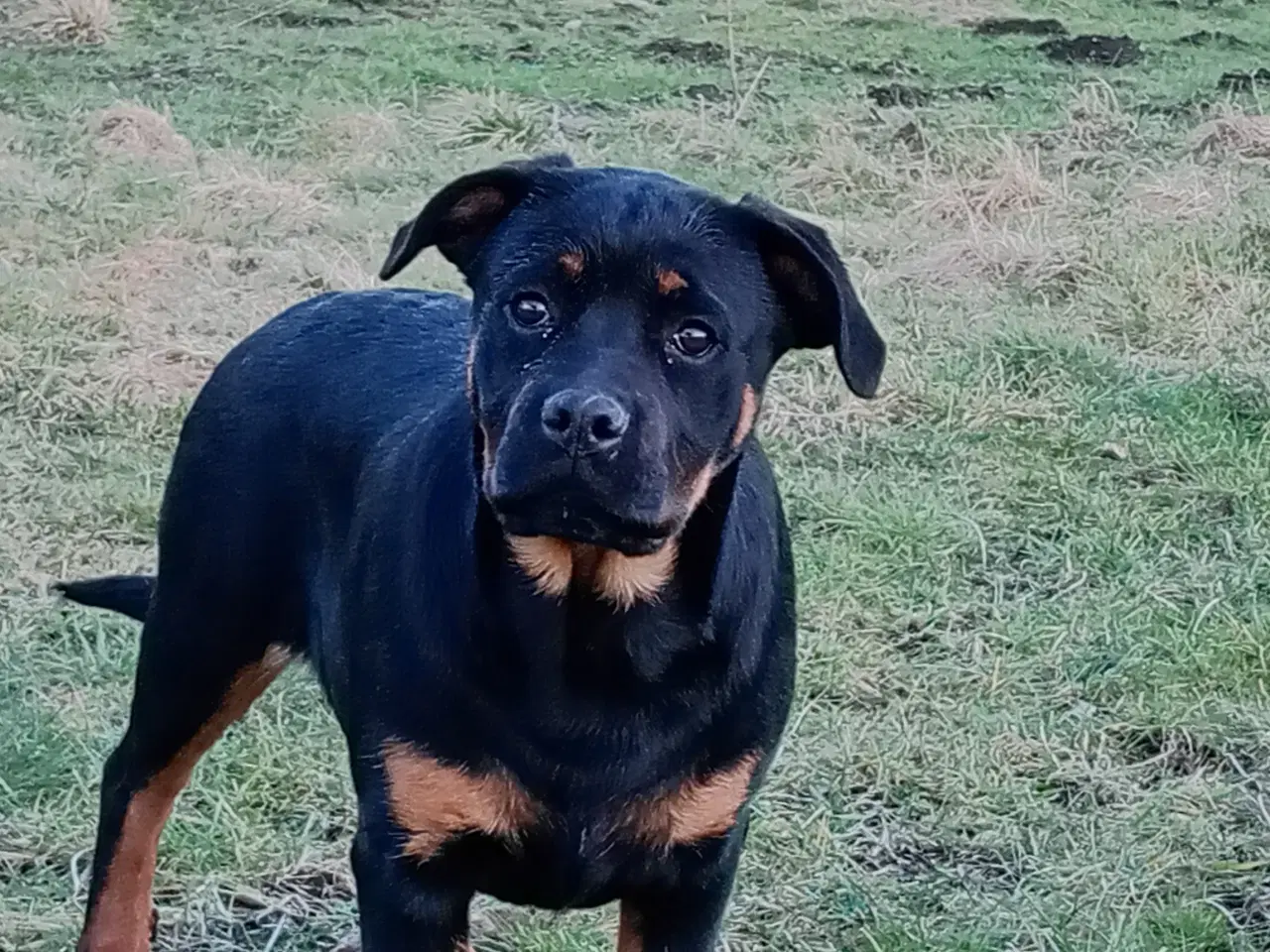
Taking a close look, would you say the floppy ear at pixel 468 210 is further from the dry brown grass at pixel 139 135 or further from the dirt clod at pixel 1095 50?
the dirt clod at pixel 1095 50

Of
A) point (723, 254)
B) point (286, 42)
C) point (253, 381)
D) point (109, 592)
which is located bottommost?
point (286, 42)

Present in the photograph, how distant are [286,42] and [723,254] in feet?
29.6

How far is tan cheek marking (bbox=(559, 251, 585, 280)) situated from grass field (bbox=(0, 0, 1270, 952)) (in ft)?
5.31

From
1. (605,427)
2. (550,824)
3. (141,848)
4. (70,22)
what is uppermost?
(605,427)

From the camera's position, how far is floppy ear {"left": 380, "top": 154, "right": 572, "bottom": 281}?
9.70ft

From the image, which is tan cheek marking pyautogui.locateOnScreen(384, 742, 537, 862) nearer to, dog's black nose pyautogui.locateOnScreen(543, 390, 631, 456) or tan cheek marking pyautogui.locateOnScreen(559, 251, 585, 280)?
dog's black nose pyautogui.locateOnScreen(543, 390, 631, 456)

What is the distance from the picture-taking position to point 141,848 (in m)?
3.66

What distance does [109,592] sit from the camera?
3.96 m

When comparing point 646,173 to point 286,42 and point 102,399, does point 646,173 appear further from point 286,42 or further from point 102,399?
point 286,42

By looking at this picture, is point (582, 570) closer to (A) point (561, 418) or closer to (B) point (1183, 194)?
(A) point (561, 418)

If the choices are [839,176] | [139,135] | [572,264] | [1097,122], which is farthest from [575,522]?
[1097,122]

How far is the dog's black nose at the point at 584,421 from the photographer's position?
2.57 m

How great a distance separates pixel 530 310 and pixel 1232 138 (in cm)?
770

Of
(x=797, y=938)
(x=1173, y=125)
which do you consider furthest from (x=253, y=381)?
(x=1173, y=125)
